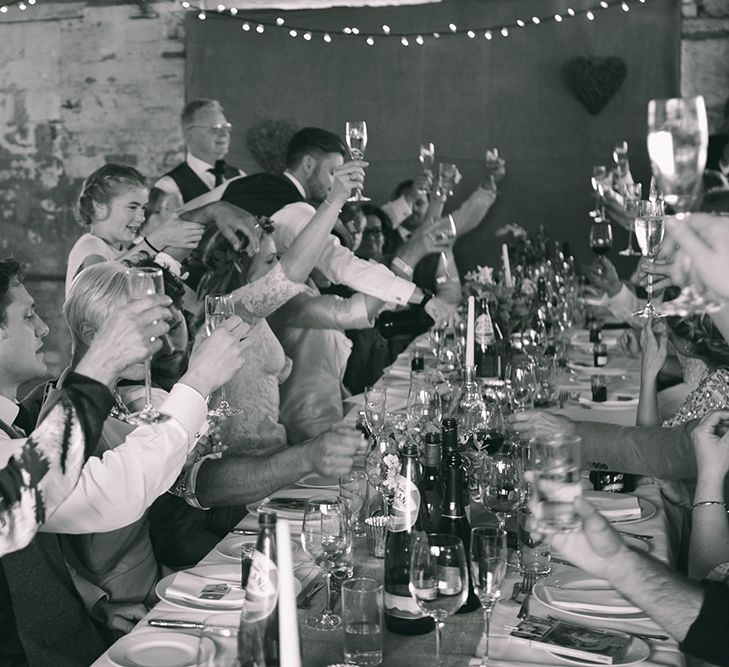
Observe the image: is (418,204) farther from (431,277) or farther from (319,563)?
(319,563)

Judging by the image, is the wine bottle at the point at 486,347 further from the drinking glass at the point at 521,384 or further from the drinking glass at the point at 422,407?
the drinking glass at the point at 422,407

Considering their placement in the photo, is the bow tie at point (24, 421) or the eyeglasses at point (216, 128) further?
the eyeglasses at point (216, 128)

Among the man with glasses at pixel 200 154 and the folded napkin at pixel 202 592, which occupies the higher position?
the man with glasses at pixel 200 154

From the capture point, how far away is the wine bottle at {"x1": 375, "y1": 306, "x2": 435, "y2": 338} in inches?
239

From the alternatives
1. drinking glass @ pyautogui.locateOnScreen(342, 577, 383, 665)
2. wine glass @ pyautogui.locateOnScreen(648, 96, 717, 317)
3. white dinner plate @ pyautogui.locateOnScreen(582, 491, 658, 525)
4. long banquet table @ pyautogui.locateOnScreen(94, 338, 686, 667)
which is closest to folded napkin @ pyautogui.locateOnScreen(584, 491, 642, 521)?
white dinner plate @ pyautogui.locateOnScreen(582, 491, 658, 525)

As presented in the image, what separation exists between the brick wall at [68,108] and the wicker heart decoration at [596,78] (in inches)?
124

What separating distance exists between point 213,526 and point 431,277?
14.9 feet

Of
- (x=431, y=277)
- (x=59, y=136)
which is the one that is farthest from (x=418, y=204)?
(x=59, y=136)

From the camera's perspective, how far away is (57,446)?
1.42 m

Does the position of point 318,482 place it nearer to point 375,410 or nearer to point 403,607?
point 375,410

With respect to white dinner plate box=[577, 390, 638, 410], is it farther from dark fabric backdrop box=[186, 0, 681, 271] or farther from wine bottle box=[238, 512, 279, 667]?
dark fabric backdrop box=[186, 0, 681, 271]

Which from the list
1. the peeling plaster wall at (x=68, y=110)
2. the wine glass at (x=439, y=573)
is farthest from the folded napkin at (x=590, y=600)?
the peeling plaster wall at (x=68, y=110)

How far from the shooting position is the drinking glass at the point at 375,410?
233 centimetres

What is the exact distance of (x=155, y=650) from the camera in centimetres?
149
